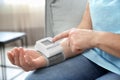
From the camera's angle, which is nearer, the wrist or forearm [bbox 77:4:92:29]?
the wrist

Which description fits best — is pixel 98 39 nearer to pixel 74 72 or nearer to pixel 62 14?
pixel 74 72

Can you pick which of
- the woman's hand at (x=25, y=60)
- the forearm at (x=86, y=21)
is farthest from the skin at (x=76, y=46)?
the forearm at (x=86, y=21)

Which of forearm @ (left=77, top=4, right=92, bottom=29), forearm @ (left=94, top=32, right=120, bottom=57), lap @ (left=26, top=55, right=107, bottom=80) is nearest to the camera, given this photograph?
forearm @ (left=94, top=32, right=120, bottom=57)

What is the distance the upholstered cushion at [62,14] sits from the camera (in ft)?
3.90

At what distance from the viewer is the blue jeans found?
0.92m

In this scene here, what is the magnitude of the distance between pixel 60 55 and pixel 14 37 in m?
1.16

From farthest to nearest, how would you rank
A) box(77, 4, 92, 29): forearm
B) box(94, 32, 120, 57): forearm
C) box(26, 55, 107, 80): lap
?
1. box(77, 4, 92, 29): forearm
2. box(26, 55, 107, 80): lap
3. box(94, 32, 120, 57): forearm

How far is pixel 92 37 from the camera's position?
2.77ft

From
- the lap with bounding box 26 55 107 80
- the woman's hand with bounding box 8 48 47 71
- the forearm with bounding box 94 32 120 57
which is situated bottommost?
the lap with bounding box 26 55 107 80

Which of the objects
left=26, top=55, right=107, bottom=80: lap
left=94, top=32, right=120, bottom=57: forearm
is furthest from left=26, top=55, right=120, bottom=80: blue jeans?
left=94, top=32, right=120, bottom=57: forearm

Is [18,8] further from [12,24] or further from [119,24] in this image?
[119,24]

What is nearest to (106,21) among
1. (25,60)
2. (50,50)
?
(50,50)

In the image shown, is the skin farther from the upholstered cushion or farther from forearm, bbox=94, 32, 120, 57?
the upholstered cushion

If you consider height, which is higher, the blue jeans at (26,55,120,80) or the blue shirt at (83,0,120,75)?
the blue shirt at (83,0,120,75)
